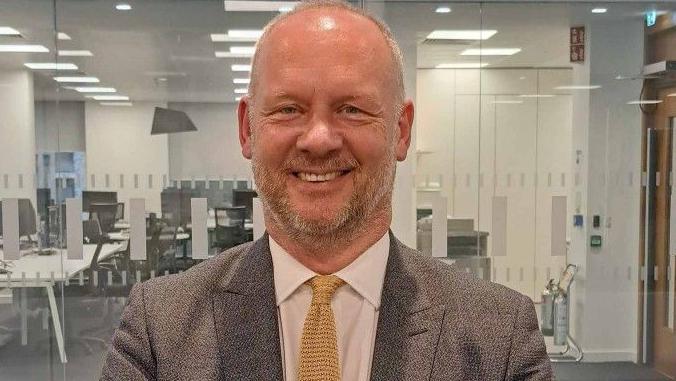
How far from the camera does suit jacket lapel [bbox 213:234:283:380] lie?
87 cm

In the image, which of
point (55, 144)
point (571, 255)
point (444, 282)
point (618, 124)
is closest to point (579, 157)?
point (618, 124)

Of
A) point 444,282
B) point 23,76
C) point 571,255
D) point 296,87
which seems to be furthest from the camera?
point 571,255

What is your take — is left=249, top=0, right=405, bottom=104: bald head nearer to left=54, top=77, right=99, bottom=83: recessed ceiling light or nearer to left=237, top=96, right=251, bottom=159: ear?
left=237, top=96, right=251, bottom=159: ear

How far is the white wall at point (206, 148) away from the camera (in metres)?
4.17

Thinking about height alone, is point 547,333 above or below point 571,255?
below

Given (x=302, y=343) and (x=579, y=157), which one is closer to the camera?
(x=302, y=343)

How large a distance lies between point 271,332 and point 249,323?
33 millimetres

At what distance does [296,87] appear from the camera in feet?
2.68

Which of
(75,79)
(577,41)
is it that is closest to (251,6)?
(75,79)

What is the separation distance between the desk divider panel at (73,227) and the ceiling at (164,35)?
0.67 m

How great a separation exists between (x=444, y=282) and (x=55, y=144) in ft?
12.3

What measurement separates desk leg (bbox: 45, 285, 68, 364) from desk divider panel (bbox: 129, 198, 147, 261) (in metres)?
0.64

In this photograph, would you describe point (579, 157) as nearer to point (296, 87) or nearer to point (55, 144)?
point (55, 144)

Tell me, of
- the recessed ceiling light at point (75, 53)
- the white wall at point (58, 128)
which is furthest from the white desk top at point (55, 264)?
the recessed ceiling light at point (75, 53)
